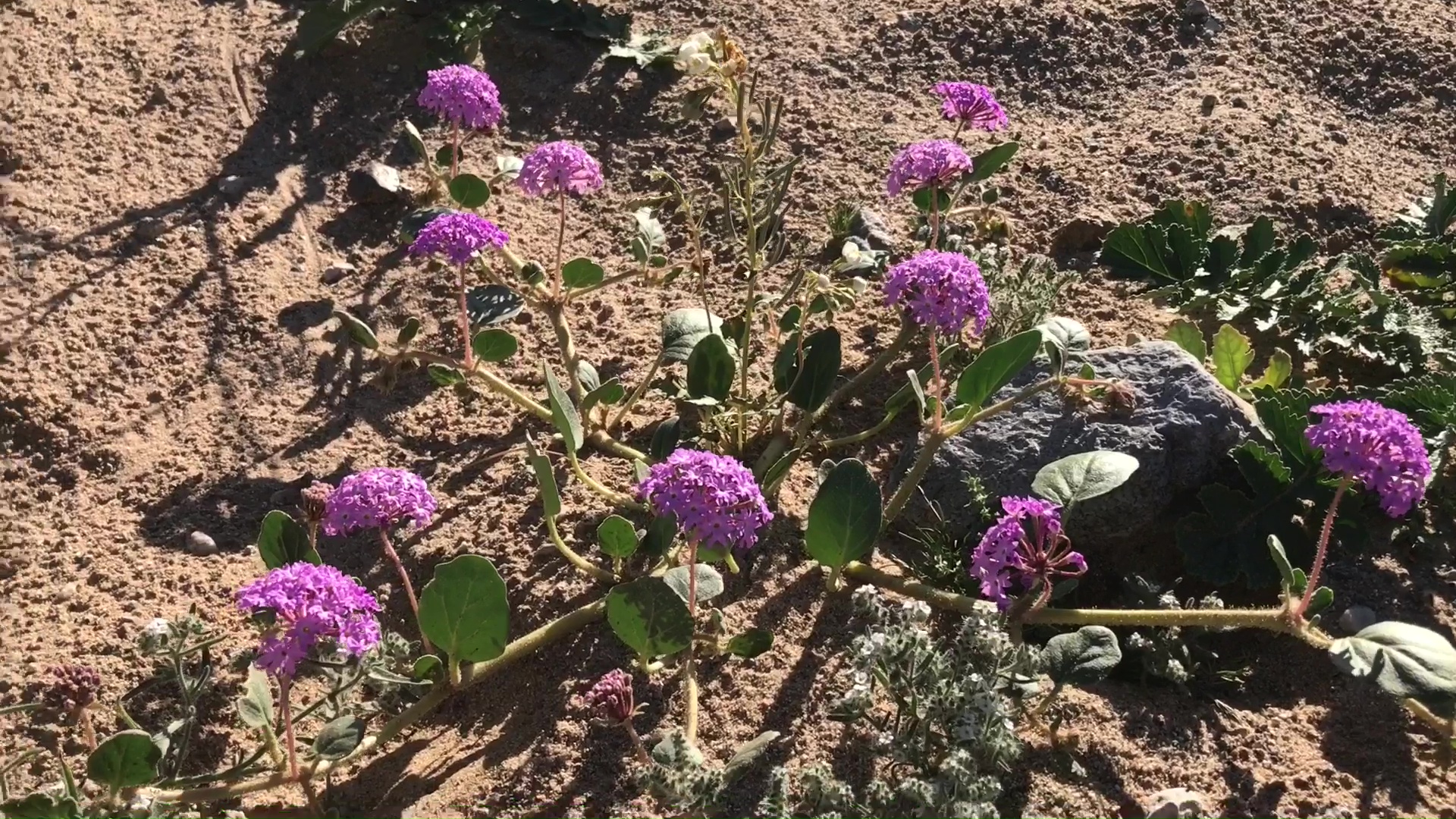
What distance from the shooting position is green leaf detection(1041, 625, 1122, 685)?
2834 mm

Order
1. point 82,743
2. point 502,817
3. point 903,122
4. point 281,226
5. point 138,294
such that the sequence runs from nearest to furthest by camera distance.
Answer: point 502,817
point 82,743
point 138,294
point 281,226
point 903,122

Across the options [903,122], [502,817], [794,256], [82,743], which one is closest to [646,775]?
[502,817]

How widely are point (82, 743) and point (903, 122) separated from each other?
3.30m

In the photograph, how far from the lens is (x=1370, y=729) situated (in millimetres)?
3018

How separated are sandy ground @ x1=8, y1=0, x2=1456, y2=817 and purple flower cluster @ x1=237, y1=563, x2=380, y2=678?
470 millimetres

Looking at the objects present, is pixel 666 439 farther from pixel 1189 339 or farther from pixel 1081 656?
pixel 1189 339

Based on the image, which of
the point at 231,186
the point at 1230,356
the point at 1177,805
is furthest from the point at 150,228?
the point at 1177,805

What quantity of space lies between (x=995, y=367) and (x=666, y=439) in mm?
832

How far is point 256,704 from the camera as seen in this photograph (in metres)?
2.85

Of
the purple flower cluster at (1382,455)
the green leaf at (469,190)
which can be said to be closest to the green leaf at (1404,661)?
the purple flower cluster at (1382,455)

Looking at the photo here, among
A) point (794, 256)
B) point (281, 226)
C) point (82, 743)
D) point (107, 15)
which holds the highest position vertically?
point (107, 15)

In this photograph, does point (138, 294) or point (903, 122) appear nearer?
point (138, 294)

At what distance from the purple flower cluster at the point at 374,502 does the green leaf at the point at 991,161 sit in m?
1.93

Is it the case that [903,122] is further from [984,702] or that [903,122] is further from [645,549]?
[984,702]
